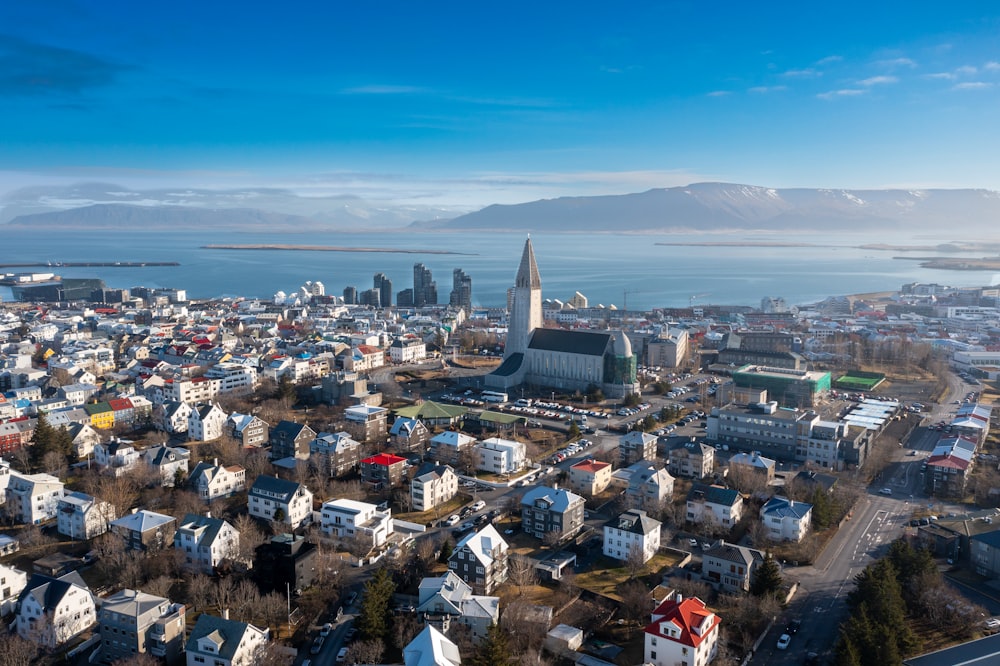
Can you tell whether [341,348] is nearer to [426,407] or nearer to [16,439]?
[426,407]

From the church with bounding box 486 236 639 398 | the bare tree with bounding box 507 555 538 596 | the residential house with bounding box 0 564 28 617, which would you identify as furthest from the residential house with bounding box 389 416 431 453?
the residential house with bounding box 0 564 28 617

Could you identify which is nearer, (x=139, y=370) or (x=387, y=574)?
(x=387, y=574)

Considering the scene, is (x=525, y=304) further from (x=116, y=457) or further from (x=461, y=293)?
(x=461, y=293)

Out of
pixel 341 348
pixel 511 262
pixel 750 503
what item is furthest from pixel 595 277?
pixel 750 503

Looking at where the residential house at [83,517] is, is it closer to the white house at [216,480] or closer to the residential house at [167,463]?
the white house at [216,480]

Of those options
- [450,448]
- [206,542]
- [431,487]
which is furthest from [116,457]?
[450,448]
